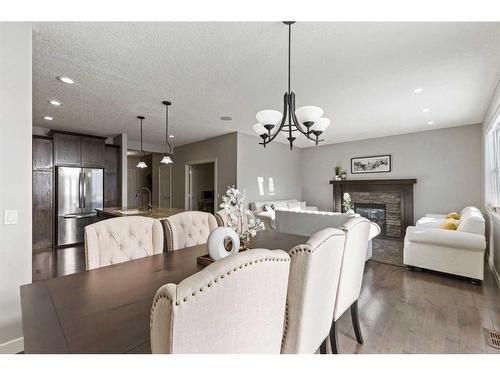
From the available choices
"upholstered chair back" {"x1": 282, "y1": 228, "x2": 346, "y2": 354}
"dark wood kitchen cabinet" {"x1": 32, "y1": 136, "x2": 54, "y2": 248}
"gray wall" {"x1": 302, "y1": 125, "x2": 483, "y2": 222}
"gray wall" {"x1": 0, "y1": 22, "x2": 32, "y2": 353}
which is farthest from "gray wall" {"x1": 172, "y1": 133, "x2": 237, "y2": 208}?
"upholstered chair back" {"x1": 282, "y1": 228, "x2": 346, "y2": 354}

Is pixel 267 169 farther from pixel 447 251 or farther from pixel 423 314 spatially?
pixel 423 314

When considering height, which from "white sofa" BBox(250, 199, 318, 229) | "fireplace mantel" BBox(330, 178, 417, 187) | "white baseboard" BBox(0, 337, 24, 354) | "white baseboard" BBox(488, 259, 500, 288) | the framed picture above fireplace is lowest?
"white baseboard" BBox(488, 259, 500, 288)

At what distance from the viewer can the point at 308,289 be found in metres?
0.99

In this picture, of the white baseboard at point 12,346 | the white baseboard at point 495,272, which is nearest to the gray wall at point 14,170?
the white baseboard at point 12,346

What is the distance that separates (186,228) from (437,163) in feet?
18.4

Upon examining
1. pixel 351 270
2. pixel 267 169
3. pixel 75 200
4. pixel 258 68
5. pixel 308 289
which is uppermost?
pixel 258 68

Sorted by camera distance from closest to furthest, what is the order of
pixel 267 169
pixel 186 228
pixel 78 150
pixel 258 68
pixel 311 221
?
pixel 186 228 < pixel 258 68 < pixel 311 221 < pixel 78 150 < pixel 267 169

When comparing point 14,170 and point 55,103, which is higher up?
point 55,103

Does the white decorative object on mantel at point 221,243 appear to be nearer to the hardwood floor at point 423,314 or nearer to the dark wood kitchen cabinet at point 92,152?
the hardwood floor at point 423,314

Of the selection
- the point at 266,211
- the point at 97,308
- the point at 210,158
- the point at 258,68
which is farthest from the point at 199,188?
the point at 97,308

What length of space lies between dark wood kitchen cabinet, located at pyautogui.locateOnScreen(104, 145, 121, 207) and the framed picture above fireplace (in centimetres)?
599

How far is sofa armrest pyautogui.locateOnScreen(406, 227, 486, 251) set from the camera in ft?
9.30

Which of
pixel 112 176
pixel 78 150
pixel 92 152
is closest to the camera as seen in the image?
pixel 78 150

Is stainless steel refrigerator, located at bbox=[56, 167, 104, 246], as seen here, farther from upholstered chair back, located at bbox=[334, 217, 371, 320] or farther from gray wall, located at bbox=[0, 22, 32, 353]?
upholstered chair back, located at bbox=[334, 217, 371, 320]
